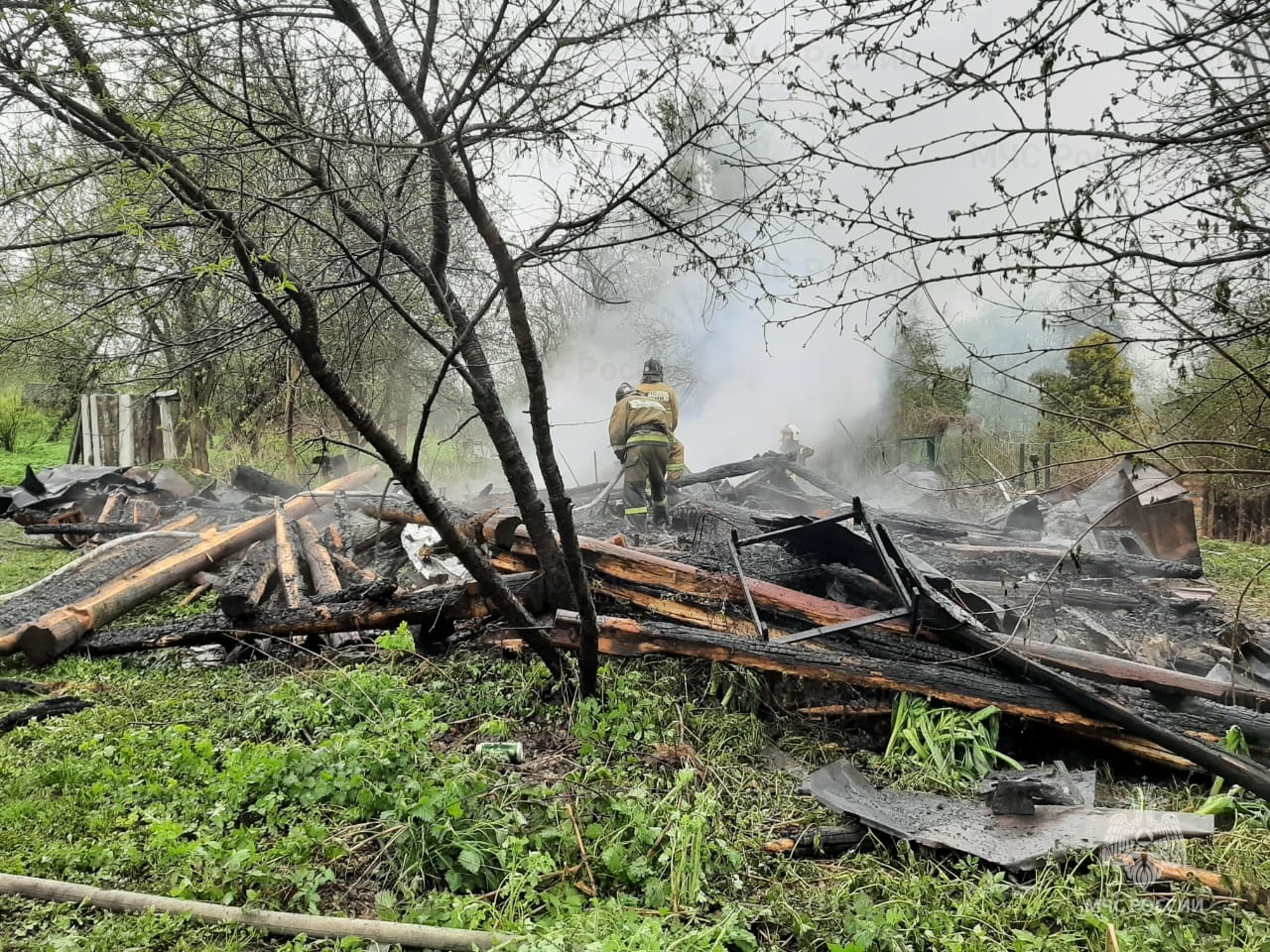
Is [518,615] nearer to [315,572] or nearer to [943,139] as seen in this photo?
[943,139]

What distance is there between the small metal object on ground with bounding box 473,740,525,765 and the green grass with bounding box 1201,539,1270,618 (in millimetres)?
6061

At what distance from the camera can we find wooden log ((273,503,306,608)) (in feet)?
20.4

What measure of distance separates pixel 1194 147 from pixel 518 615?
3.63 metres

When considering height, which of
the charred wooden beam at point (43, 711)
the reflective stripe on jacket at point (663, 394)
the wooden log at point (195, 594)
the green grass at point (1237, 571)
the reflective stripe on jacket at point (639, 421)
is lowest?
the green grass at point (1237, 571)

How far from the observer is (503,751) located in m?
3.51

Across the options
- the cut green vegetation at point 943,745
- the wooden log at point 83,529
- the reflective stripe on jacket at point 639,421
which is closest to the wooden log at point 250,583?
the wooden log at point 83,529

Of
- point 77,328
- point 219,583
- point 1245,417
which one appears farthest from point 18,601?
point 1245,417

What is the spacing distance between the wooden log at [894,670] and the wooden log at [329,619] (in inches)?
33.1

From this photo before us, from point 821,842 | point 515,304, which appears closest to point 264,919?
point 821,842

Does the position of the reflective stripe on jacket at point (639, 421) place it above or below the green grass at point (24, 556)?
above

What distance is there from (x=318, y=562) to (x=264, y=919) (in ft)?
17.4

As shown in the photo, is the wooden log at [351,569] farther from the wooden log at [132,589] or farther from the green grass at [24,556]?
the green grass at [24,556]

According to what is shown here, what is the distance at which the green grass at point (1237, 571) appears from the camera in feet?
23.0

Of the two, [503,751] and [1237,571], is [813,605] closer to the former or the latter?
[503,751]
